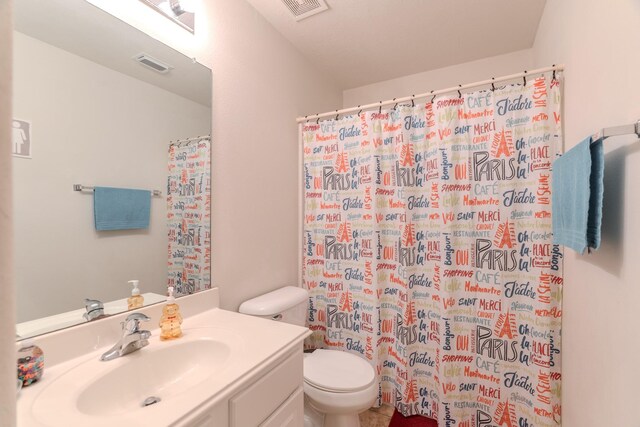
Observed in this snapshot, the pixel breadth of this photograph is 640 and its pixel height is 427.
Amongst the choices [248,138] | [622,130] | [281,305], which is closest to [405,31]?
[248,138]

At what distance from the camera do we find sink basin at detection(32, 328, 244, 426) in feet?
2.25

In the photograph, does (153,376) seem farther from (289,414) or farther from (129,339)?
(289,414)

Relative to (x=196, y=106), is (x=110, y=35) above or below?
above

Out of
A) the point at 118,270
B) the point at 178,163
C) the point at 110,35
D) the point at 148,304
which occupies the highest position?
the point at 110,35

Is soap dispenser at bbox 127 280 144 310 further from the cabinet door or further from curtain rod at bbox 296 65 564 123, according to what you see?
curtain rod at bbox 296 65 564 123

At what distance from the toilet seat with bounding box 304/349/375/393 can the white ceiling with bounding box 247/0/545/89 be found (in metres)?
1.98

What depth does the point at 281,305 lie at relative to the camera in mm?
1575

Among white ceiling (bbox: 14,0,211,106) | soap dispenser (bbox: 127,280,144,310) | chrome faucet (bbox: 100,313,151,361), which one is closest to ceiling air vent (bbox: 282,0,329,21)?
white ceiling (bbox: 14,0,211,106)

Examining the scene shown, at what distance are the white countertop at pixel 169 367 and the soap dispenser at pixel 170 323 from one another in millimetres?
26

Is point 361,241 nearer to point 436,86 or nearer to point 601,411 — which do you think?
point 601,411

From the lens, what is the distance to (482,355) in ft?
5.10

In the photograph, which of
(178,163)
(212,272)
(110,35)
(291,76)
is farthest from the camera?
(291,76)

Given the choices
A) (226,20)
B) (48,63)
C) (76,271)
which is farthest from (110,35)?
(76,271)

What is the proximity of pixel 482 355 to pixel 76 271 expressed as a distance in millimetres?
1883
